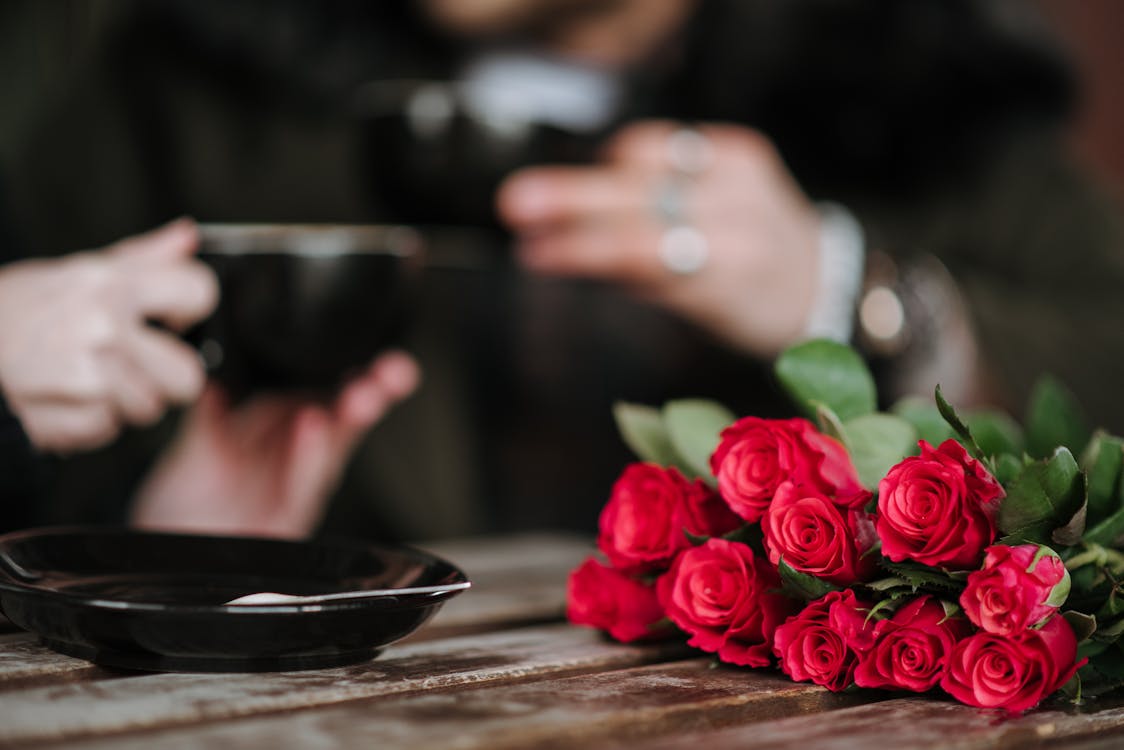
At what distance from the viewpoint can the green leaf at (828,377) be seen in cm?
44

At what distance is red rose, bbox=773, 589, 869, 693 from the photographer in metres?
0.39

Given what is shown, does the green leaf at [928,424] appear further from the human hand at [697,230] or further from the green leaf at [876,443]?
the human hand at [697,230]

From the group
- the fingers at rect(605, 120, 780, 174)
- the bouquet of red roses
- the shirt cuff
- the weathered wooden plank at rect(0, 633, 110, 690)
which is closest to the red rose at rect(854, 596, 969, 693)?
the bouquet of red roses

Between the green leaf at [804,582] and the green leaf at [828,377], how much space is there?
0.07 m

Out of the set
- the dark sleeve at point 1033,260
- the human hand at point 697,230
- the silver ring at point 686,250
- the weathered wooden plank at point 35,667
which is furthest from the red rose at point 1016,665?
the dark sleeve at point 1033,260

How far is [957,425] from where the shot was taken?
388mm

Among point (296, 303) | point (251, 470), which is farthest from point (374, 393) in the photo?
point (296, 303)

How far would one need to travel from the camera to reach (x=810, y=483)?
1.34 feet

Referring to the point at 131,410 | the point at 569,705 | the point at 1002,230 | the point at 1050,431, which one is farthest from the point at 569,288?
the point at 569,705

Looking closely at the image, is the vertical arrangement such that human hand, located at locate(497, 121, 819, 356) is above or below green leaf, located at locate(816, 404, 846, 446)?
above

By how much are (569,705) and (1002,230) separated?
3.97 feet

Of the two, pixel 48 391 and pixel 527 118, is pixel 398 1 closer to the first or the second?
pixel 527 118

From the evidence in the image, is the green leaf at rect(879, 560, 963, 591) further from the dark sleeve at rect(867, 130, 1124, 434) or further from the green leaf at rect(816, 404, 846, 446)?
the dark sleeve at rect(867, 130, 1124, 434)

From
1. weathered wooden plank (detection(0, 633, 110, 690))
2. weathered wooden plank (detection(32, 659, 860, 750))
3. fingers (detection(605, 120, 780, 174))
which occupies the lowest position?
weathered wooden plank (detection(32, 659, 860, 750))
